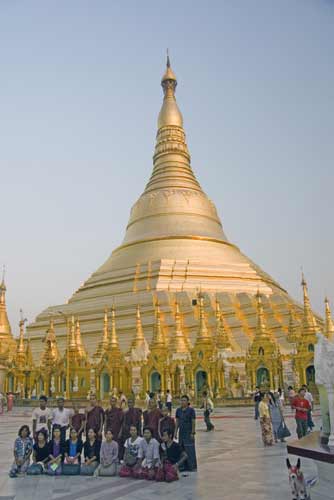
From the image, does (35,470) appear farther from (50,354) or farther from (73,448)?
(50,354)

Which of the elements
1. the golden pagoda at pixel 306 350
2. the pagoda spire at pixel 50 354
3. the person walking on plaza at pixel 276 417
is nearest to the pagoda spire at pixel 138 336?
the pagoda spire at pixel 50 354

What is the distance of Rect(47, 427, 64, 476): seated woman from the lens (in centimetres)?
927

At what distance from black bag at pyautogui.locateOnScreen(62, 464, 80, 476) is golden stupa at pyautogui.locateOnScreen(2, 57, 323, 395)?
22.3 metres

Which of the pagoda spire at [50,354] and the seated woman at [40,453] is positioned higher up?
the pagoda spire at [50,354]

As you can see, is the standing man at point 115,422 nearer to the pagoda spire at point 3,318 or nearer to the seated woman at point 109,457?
the seated woman at point 109,457

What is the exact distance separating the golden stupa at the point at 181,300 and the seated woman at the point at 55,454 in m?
22.2

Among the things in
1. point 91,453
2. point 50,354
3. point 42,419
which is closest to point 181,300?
point 50,354

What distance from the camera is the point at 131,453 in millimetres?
9148

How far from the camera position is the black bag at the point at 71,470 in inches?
Result: 364

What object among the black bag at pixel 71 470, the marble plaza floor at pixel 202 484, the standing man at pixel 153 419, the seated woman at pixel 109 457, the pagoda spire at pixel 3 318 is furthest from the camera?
the pagoda spire at pixel 3 318

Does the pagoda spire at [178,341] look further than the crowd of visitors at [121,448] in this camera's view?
Yes

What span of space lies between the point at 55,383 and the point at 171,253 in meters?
16.2

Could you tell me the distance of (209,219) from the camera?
54.8 m

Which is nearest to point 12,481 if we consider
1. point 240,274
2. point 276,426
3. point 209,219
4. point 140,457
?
point 140,457
